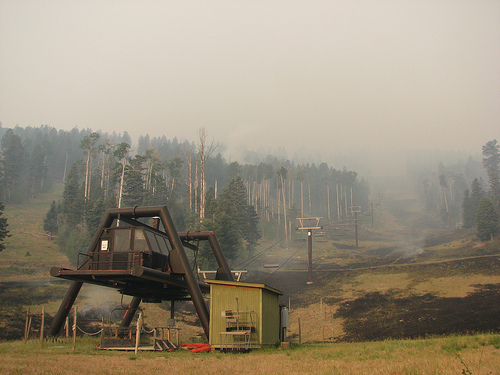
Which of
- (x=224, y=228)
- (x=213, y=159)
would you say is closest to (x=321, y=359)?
(x=224, y=228)

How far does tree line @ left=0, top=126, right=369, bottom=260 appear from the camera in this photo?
68.7 meters

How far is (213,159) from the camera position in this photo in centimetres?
15700

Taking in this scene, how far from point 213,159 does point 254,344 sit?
13800 cm

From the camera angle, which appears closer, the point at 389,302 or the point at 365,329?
the point at 365,329

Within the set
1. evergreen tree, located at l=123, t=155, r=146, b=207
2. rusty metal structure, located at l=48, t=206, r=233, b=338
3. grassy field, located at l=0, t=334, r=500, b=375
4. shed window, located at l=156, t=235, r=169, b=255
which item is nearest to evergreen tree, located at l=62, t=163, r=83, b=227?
evergreen tree, located at l=123, t=155, r=146, b=207

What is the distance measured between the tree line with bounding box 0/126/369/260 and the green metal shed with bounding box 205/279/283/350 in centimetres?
3377

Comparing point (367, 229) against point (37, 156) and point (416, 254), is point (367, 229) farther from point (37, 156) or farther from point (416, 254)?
point (37, 156)

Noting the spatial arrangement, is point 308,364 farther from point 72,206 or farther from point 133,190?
point 72,206

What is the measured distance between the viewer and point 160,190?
296 ft

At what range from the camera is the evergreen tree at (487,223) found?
74.4 m

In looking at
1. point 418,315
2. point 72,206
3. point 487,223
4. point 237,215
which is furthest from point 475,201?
point 72,206

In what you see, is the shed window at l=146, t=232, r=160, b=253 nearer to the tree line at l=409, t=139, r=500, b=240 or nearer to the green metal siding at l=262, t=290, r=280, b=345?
the green metal siding at l=262, t=290, r=280, b=345

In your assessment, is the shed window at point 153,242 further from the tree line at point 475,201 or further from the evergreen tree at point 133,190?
the tree line at point 475,201

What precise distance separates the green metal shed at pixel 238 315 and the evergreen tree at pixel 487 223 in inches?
2666
